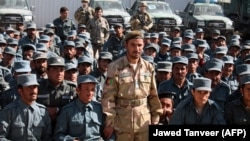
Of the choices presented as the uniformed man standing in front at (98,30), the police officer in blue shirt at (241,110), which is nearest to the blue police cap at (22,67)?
the police officer in blue shirt at (241,110)

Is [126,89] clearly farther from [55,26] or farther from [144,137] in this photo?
[55,26]

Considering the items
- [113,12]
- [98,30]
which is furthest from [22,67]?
[113,12]

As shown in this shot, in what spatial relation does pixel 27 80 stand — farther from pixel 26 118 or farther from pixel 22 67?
pixel 22 67

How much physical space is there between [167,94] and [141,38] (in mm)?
1295

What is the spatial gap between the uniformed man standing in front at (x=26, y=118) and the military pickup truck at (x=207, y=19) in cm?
1499

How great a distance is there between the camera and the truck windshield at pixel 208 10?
21203 millimetres

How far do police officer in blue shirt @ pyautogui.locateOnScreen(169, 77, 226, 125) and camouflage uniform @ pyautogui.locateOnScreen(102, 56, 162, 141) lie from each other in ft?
1.04

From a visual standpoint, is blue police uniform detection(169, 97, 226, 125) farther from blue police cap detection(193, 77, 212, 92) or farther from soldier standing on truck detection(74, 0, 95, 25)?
soldier standing on truck detection(74, 0, 95, 25)

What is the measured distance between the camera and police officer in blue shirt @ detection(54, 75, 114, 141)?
18.5 ft

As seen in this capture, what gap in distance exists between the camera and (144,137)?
5.67 metres

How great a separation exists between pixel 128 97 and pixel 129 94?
Answer: 4 centimetres

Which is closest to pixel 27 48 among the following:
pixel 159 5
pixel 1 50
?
pixel 1 50

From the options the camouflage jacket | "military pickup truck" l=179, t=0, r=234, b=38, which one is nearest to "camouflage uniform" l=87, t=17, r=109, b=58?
"military pickup truck" l=179, t=0, r=234, b=38

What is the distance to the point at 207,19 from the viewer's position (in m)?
20.3
